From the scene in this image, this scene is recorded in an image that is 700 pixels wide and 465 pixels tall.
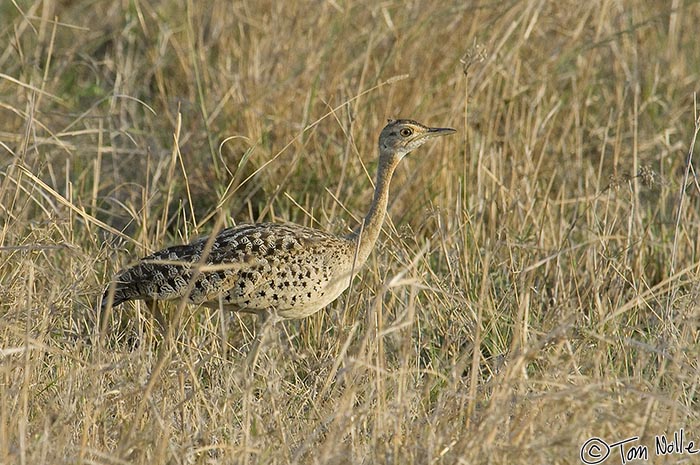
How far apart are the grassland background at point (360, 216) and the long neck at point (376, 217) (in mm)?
77

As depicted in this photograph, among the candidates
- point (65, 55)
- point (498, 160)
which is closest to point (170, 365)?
point (498, 160)

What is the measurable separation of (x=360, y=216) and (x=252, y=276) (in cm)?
136

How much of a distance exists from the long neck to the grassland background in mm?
77

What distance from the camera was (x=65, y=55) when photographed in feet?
23.4

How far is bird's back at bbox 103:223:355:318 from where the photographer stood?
14.6 feet

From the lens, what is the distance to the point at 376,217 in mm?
4707
